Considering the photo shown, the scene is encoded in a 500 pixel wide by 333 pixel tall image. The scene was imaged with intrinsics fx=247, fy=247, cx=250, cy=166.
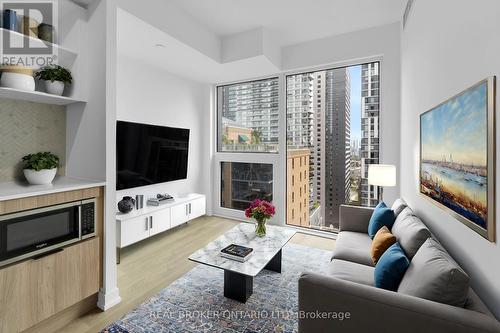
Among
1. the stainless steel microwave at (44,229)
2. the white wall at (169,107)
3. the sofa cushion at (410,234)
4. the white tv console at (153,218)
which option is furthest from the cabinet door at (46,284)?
the sofa cushion at (410,234)

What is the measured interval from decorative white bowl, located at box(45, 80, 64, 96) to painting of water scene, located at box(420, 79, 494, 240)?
2.91 m

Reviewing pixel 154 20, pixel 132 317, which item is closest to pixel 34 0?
pixel 154 20

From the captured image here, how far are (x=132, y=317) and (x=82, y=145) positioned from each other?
1568 millimetres

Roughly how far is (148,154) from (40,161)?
64.7 inches

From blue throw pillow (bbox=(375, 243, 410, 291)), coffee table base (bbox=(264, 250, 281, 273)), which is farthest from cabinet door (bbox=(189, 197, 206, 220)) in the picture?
blue throw pillow (bbox=(375, 243, 410, 291))

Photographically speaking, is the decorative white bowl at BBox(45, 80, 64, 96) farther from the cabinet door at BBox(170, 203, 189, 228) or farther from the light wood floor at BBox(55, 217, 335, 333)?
the cabinet door at BBox(170, 203, 189, 228)

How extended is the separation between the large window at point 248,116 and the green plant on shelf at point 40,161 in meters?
3.15

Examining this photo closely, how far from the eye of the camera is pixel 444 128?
1.64m

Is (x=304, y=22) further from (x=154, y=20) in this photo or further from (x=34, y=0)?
(x=34, y=0)

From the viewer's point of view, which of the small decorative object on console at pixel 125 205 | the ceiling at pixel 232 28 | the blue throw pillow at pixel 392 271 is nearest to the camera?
the blue throw pillow at pixel 392 271

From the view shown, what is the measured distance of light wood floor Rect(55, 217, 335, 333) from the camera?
2.05 meters

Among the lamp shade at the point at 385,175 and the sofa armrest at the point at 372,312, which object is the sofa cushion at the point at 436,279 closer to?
the sofa armrest at the point at 372,312

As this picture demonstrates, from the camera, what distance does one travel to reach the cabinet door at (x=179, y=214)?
3834 mm

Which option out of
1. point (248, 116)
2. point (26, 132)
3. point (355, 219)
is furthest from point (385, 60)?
point (26, 132)
